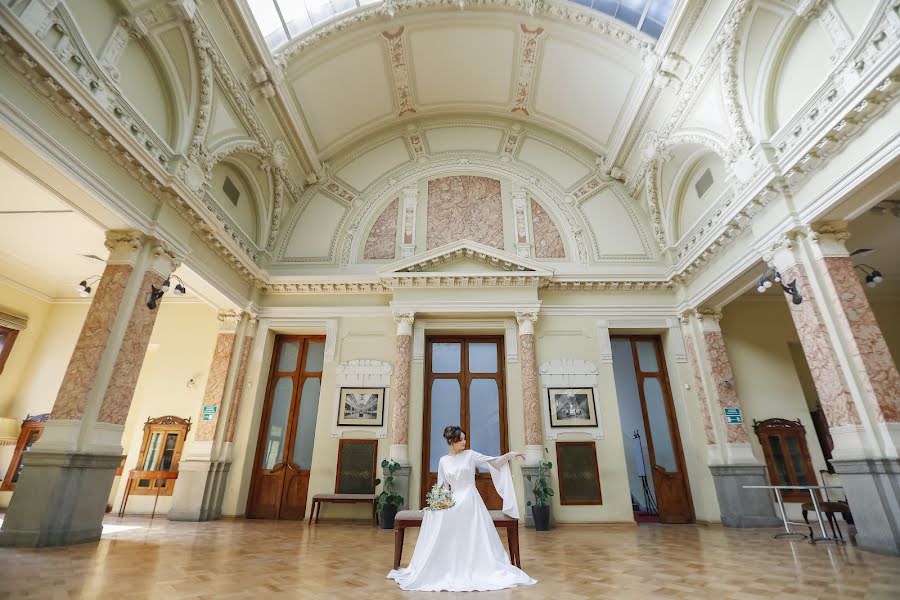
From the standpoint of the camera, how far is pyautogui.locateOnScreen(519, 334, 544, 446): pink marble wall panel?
8.23 m

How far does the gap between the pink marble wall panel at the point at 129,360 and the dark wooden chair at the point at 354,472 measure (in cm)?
379

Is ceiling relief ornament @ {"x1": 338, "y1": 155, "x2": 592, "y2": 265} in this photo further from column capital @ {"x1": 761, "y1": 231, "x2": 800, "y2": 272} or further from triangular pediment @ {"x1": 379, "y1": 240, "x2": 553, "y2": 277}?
column capital @ {"x1": 761, "y1": 231, "x2": 800, "y2": 272}

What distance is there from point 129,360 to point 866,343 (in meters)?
9.39

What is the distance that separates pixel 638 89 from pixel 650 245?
136 inches

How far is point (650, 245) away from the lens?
10.1 meters

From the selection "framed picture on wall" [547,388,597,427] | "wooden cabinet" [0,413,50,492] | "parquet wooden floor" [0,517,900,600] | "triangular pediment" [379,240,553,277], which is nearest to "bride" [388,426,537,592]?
"parquet wooden floor" [0,517,900,600]

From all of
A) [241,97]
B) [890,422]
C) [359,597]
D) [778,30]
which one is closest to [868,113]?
[778,30]

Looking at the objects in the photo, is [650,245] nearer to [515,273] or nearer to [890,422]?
[515,273]

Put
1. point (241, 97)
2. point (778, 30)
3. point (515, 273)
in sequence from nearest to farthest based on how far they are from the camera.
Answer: point (778, 30) < point (241, 97) < point (515, 273)

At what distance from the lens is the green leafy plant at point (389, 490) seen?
7477 millimetres

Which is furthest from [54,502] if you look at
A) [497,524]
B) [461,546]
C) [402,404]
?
[402,404]

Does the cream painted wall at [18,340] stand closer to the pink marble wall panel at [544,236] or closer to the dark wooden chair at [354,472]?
the dark wooden chair at [354,472]

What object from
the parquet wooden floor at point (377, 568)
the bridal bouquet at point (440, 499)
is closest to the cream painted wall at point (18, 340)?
the parquet wooden floor at point (377, 568)

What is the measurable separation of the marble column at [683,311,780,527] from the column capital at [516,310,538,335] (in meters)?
3.22
